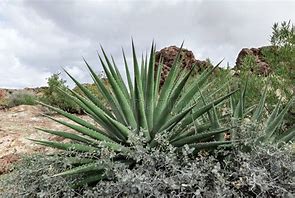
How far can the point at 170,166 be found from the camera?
3949 millimetres

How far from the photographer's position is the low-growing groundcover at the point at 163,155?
12.6 ft

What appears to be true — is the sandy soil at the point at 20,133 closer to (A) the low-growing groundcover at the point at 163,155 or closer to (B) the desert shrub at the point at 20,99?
(A) the low-growing groundcover at the point at 163,155

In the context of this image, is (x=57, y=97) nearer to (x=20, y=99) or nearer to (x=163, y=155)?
(x=20, y=99)

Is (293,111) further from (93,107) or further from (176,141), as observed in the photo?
(93,107)

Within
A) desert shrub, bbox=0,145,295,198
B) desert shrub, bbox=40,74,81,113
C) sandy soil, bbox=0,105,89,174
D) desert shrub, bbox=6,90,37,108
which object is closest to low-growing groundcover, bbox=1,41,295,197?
desert shrub, bbox=0,145,295,198

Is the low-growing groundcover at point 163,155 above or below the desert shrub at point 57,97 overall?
below

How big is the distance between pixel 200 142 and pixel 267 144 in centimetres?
61

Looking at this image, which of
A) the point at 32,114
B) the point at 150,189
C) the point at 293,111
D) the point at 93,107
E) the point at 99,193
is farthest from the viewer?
the point at 32,114

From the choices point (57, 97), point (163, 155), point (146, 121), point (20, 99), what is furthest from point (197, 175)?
point (20, 99)

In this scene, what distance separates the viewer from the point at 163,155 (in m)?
3.99

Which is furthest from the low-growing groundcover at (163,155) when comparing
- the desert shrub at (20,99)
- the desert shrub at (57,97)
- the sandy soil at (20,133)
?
the desert shrub at (20,99)

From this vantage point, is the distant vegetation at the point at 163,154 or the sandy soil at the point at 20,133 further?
the sandy soil at the point at 20,133

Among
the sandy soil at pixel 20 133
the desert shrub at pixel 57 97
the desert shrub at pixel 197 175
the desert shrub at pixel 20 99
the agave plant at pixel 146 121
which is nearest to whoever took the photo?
the desert shrub at pixel 197 175

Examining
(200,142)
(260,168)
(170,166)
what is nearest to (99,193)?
(170,166)
